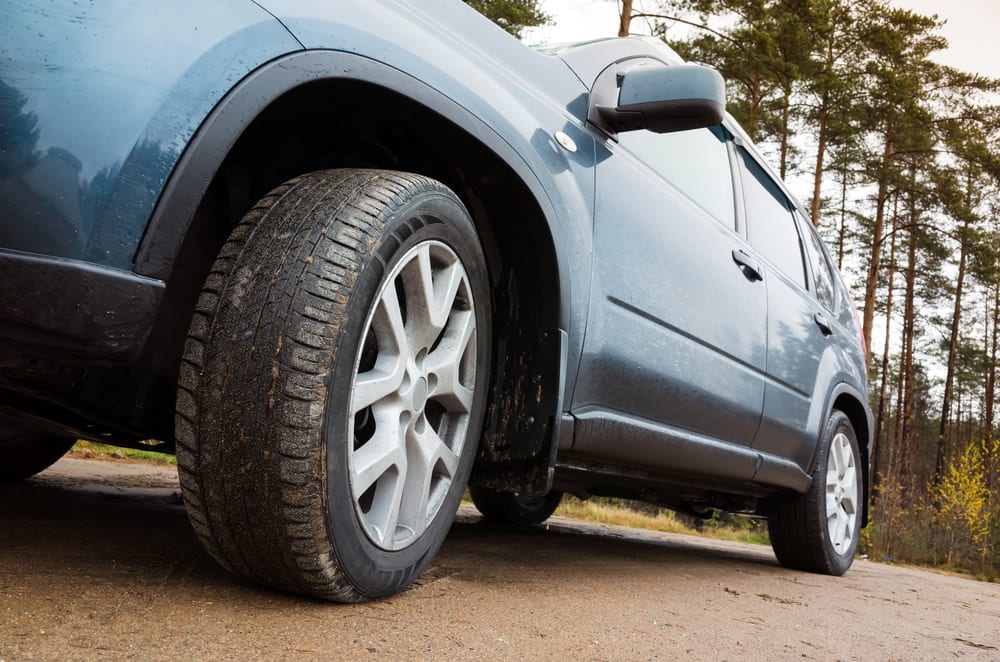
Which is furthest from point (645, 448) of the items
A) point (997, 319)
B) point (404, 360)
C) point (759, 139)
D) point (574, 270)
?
point (997, 319)

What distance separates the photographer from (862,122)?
17797 mm

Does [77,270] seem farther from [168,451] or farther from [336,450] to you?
[168,451]

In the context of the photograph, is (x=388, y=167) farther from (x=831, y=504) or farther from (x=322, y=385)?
(x=831, y=504)

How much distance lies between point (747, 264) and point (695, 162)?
45cm

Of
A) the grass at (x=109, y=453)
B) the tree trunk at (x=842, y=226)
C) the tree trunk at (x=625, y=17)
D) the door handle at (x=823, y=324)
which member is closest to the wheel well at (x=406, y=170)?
the door handle at (x=823, y=324)

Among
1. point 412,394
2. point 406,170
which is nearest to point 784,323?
point 406,170

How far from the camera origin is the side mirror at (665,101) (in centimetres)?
219

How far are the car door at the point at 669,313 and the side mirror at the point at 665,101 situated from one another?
0.30 feet

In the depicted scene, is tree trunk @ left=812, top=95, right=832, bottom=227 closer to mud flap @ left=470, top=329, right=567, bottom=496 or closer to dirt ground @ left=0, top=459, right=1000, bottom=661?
dirt ground @ left=0, top=459, right=1000, bottom=661

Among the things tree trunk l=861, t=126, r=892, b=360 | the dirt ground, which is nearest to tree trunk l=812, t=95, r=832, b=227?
tree trunk l=861, t=126, r=892, b=360

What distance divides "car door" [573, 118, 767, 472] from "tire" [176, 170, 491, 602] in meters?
0.59

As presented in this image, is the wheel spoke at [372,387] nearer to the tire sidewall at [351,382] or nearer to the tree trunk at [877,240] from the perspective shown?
the tire sidewall at [351,382]

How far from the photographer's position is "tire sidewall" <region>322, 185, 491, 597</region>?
141 cm

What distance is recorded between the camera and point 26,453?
306cm
